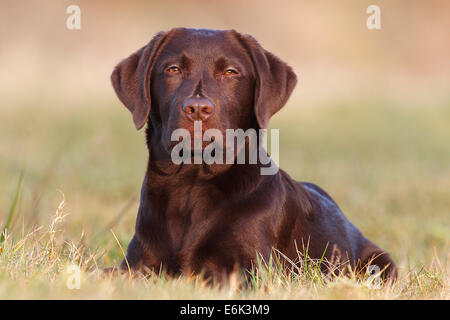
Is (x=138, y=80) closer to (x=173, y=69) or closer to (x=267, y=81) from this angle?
(x=173, y=69)

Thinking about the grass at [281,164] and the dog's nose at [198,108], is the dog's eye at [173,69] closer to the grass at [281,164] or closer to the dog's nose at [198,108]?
the dog's nose at [198,108]

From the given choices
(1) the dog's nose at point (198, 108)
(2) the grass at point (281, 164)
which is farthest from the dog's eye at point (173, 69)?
(2) the grass at point (281, 164)

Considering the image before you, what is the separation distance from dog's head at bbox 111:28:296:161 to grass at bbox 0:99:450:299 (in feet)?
2.61

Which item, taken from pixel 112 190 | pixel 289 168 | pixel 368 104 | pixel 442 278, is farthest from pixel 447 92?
pixel 442 278

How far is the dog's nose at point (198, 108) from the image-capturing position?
4.34 meters

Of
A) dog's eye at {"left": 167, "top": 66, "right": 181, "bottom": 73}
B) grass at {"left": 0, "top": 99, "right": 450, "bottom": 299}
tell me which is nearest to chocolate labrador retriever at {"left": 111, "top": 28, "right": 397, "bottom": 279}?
dog's eye at {"left": 167, "top": 66, "right": 181, "bottom": 73}

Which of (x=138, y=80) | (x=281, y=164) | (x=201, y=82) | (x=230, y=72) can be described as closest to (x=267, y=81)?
(x=230, y=72)

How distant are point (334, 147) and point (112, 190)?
18.6 ft

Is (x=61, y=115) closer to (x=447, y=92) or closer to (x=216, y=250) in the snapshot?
(x=447, y=92)

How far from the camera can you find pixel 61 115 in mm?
15430

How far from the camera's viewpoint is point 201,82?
4508 millimetres

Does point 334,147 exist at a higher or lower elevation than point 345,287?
lower

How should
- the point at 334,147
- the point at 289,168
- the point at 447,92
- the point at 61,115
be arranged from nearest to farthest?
the point at 289,168, the point at 334,147, the point at 61,115, the point at 447,92
